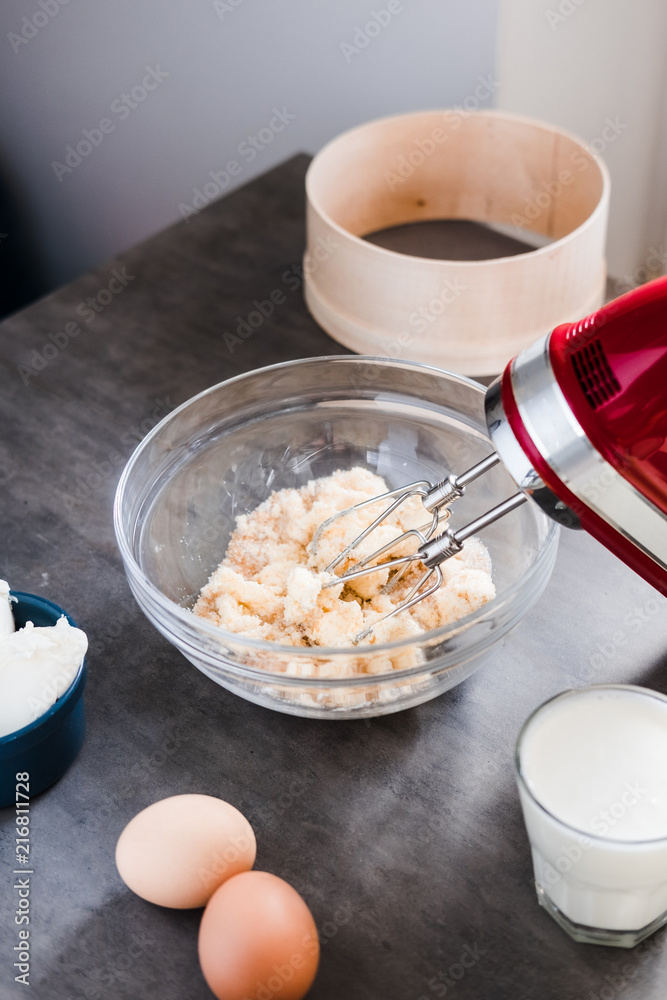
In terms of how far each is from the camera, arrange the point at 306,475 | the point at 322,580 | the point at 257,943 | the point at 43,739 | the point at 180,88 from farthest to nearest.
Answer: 1. the point at 180,88
2. the point at 306,475
3. the point at 322,580
4. the point at 43,739
5. the point at 257,943

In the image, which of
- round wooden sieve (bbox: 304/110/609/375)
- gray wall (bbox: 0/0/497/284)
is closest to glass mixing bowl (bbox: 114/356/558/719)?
round wooden sieve (bbox: 304/110/609/375)

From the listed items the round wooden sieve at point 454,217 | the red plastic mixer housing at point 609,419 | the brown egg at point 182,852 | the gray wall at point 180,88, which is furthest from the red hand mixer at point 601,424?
the gray wall at point 180,88

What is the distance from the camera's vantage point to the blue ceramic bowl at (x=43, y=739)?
2.28 feet

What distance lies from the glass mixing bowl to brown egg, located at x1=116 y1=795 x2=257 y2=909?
11cm

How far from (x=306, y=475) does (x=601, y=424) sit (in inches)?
16.2

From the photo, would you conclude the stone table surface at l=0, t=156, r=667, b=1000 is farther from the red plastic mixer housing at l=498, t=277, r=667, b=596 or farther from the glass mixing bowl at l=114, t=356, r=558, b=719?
the red plastic mixer housing at l=498, t=277, r=667, b=596

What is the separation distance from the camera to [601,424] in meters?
0.63

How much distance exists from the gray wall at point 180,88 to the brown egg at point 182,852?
4.83 feet

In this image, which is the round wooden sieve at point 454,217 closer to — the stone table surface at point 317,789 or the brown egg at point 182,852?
the stone table surface at point 317,789

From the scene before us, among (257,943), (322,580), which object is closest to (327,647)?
(322,580)

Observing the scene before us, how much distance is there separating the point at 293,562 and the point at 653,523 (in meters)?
0.34

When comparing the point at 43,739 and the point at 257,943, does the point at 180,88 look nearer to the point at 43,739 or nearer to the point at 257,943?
the point at 43,739

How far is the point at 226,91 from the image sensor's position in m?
1.96

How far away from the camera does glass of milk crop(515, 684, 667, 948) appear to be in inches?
22.6
